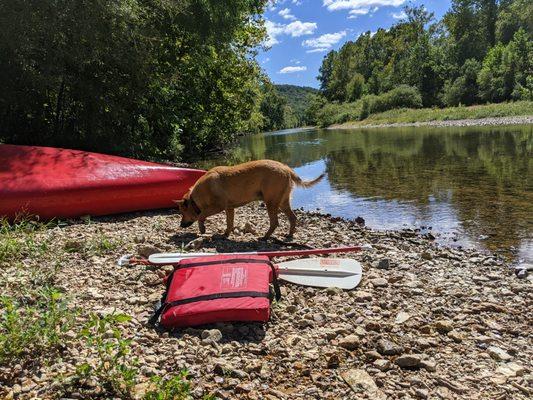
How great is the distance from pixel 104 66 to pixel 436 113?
61475 mm

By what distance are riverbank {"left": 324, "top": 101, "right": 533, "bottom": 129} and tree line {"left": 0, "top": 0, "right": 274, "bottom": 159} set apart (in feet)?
128

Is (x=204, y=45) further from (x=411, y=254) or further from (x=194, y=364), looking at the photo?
(x=194, y=364)

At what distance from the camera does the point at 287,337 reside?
14.7 feet

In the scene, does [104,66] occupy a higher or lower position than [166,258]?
higher

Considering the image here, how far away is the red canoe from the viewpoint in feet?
28.7

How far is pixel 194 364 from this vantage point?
3898 mm

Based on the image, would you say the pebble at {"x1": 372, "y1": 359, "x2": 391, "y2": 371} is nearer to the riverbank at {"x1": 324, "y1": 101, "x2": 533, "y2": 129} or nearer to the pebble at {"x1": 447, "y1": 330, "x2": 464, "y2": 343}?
the pebble at {"x1": 447, "y1": 330, "x2": 464, "y2": 343}

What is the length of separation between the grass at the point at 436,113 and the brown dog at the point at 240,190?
5169cm

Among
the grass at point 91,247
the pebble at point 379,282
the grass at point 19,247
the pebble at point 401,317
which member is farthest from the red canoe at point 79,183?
the pebble at point 401,317

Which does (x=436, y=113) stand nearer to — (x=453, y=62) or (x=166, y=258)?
(x=453, y=62)

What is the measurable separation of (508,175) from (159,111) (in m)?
14.8

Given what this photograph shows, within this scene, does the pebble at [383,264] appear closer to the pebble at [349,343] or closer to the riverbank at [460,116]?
the pebble at [349,343]

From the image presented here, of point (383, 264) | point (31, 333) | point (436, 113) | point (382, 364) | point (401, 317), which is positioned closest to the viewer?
point (31, 333)

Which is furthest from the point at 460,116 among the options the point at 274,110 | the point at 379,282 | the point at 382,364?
the point at 274,110
